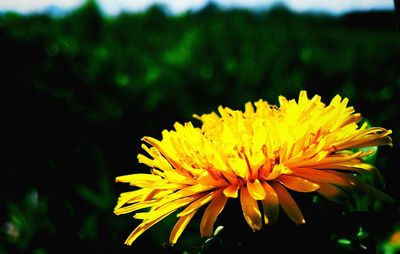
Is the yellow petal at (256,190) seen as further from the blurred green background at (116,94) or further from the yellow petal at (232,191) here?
the blurred green background at (116,94)

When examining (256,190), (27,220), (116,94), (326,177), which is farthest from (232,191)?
(116,94)

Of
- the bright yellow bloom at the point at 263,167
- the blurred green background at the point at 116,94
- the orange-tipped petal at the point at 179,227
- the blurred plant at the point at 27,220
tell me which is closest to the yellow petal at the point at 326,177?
the bright yellow bloom at the point at 263,167

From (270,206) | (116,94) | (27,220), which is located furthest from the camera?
(116,94)

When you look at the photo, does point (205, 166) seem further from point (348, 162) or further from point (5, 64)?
point (5, 64)

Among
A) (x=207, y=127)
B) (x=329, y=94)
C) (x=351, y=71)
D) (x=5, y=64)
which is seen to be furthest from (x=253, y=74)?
(x=207, y=127)

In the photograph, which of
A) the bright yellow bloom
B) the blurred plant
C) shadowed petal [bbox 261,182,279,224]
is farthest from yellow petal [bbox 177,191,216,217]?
the blurred plant

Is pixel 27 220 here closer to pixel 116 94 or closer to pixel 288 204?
pixel 116 94
